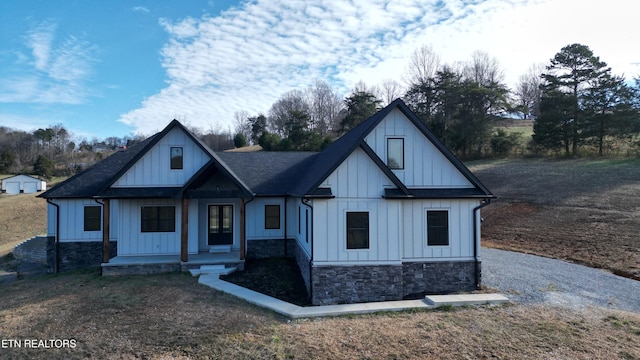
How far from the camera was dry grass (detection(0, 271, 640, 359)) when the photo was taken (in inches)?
253

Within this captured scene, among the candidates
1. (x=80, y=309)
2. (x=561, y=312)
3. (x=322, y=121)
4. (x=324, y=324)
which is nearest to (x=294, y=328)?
(x=324, y=324)

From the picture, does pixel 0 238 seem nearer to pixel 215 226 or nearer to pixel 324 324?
pixel 215 226

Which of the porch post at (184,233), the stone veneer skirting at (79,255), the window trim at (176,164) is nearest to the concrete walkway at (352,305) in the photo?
the porch post at (184,233)

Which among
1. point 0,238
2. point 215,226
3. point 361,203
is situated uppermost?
point 361,203

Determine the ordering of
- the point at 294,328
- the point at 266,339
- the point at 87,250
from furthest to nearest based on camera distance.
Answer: the point at 87,250 < the point at 294,328 < the point at 266,339

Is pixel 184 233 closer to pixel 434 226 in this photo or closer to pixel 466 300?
pixel 434 226

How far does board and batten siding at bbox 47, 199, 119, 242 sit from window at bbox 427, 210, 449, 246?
1169cm

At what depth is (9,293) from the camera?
10.8 m

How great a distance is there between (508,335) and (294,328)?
4425 mm

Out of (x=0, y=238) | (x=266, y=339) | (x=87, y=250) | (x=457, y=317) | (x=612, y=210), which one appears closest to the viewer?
(x=266, y=339)

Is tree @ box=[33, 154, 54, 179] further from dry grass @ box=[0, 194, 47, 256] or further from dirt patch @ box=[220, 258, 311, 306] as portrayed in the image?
dirt patch @ box=[220, 258, 311, 306]

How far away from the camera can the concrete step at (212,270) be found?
11695 mm

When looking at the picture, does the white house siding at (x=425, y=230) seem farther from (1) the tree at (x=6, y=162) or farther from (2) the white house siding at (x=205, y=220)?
(1) the tree at (x=6, y=162)

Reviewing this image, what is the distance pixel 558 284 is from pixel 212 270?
36.9ft
